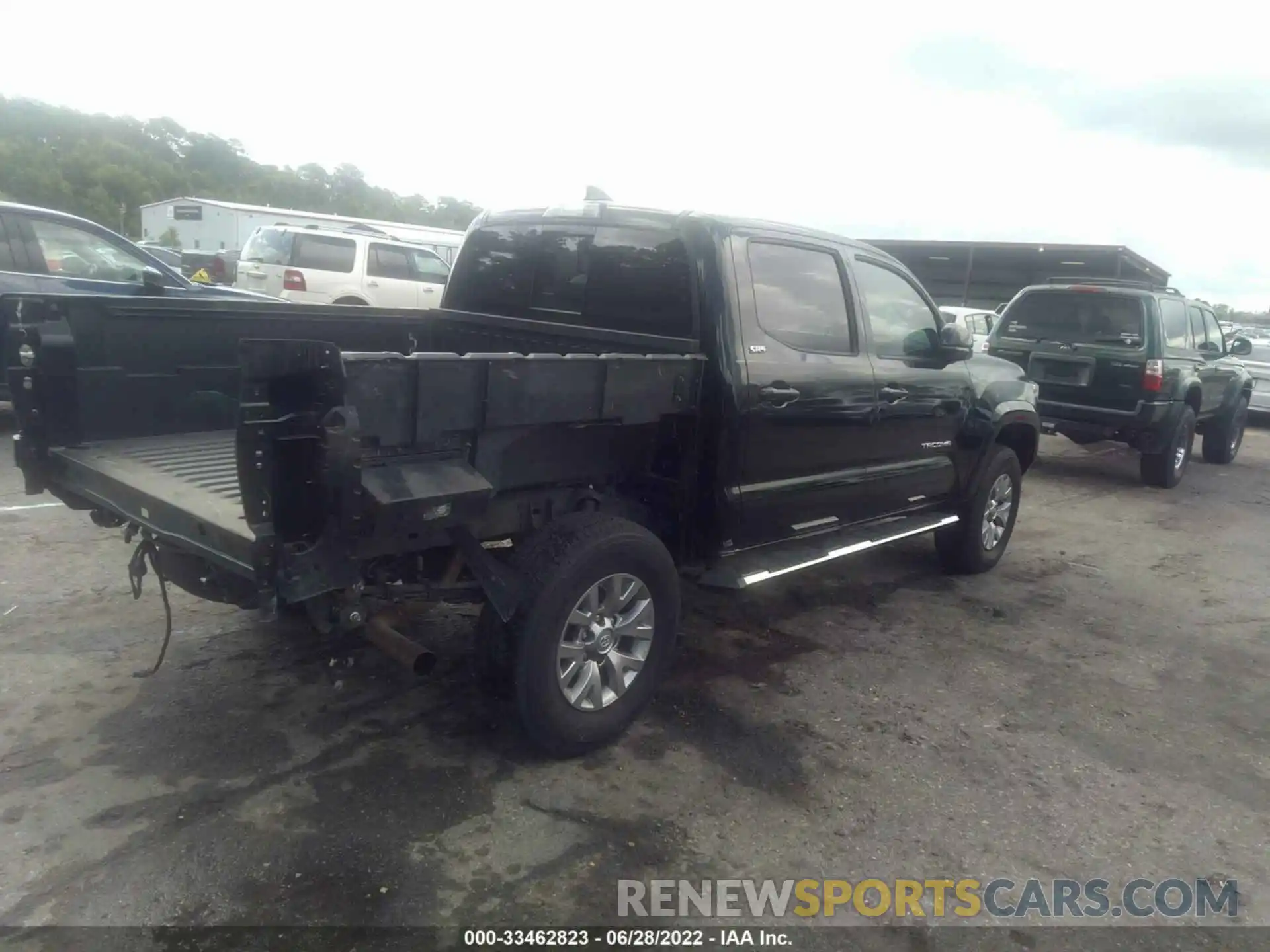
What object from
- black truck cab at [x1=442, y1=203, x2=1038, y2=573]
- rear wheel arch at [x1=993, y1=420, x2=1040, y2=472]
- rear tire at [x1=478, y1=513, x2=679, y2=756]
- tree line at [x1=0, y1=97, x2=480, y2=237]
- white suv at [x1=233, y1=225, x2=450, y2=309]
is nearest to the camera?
rear tire at [x1=478, y1=513, x2=679, y2=756]

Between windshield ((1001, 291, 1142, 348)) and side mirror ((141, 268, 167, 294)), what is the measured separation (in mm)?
8027

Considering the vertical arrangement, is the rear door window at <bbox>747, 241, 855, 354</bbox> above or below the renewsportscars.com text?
above

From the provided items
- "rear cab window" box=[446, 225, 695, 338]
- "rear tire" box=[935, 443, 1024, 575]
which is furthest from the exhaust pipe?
"rear tire" box=[935, 443, 1024, 575]

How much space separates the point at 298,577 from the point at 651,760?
150 centimetres

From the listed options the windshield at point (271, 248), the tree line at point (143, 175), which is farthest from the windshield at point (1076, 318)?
the tree line at point (143, 175)

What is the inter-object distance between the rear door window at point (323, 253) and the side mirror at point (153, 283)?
21.1ft

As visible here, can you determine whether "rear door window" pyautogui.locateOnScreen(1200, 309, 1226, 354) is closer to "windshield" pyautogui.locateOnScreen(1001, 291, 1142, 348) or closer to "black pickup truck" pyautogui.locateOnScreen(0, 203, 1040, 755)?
"windshield" pyautogui.locateOnScreen(1001, 291, 1142, 348)

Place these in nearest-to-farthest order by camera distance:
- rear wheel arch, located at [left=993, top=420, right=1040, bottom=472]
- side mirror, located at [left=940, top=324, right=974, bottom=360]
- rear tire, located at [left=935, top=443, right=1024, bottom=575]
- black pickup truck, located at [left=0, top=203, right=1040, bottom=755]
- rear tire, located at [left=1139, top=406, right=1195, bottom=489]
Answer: black pickup truck, located at [left=0, top=203, right=1040, bottom=755] < side mirror, located at [left=940, top=324, right=974, bottom=360] < rear tire, located at [left=935, top=443, right=1024, bottom=575] < rear wheel arch, located at [left=993, top=420, right=1040, bottom=472] < rear tire, located at [left=1139, top=406, right=1195, bottom=489]

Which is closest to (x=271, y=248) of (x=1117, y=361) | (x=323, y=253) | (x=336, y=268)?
(x=323, y=253)

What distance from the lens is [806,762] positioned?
11.7 ft

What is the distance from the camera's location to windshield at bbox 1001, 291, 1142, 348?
908cm

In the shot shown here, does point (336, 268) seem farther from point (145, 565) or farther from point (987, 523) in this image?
point (145, 565)

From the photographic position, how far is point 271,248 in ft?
47.2

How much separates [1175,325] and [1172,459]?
4.41ft
